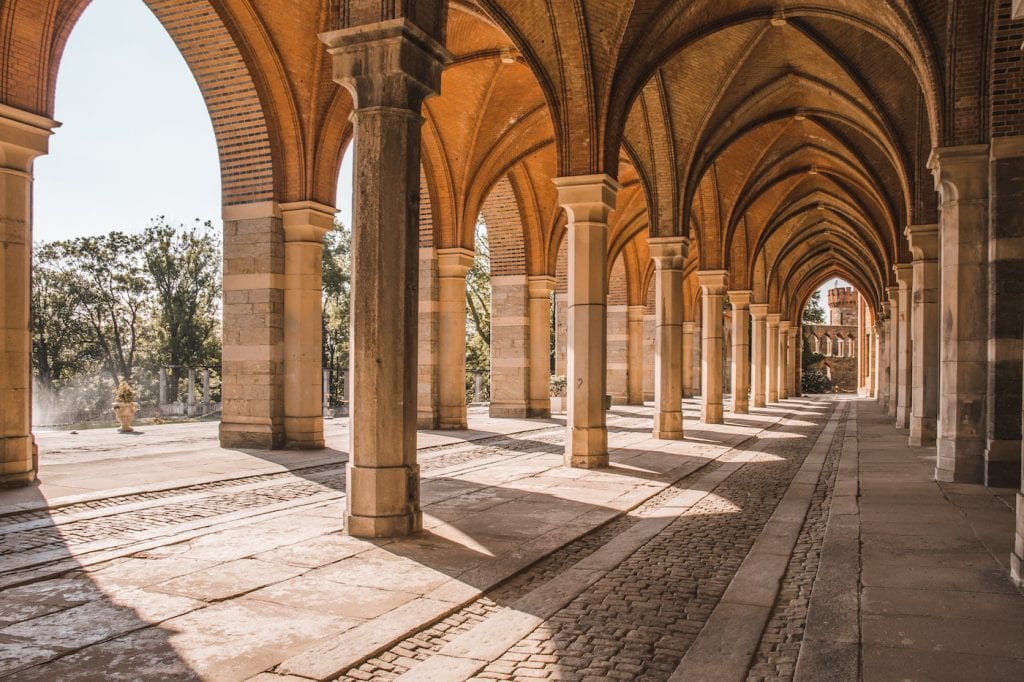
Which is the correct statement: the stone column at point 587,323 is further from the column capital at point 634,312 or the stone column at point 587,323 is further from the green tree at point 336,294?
the green tree at point 336,294

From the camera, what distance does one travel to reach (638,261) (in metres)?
31.7

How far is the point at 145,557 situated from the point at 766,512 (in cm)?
579

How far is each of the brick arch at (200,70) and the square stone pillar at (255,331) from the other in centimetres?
58

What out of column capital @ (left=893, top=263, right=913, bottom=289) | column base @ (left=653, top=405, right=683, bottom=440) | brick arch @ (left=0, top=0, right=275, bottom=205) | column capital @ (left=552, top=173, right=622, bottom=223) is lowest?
column base @ (left=653, top=405, right=683, bottom=440)

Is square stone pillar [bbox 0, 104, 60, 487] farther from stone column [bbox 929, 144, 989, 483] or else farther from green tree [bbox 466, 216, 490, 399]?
green tree [bbox 466, 216, 490, 399]

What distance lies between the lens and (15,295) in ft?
29.8

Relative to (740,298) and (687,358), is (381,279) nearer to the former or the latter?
(740,298)

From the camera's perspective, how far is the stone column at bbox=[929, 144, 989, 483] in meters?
9.66

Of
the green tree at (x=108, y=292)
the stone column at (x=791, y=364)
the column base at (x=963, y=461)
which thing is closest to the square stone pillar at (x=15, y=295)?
the column base at (x=963, y=461)

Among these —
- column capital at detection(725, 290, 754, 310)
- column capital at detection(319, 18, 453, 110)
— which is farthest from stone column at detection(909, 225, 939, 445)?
column capital at detection(319, 18, 453, 110)

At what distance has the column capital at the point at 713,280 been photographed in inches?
810

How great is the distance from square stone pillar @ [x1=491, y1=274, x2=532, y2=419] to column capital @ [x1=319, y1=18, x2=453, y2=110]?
1512 cm

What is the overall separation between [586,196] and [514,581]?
286 inches

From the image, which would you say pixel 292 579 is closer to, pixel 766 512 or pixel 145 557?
pixel 145 557
